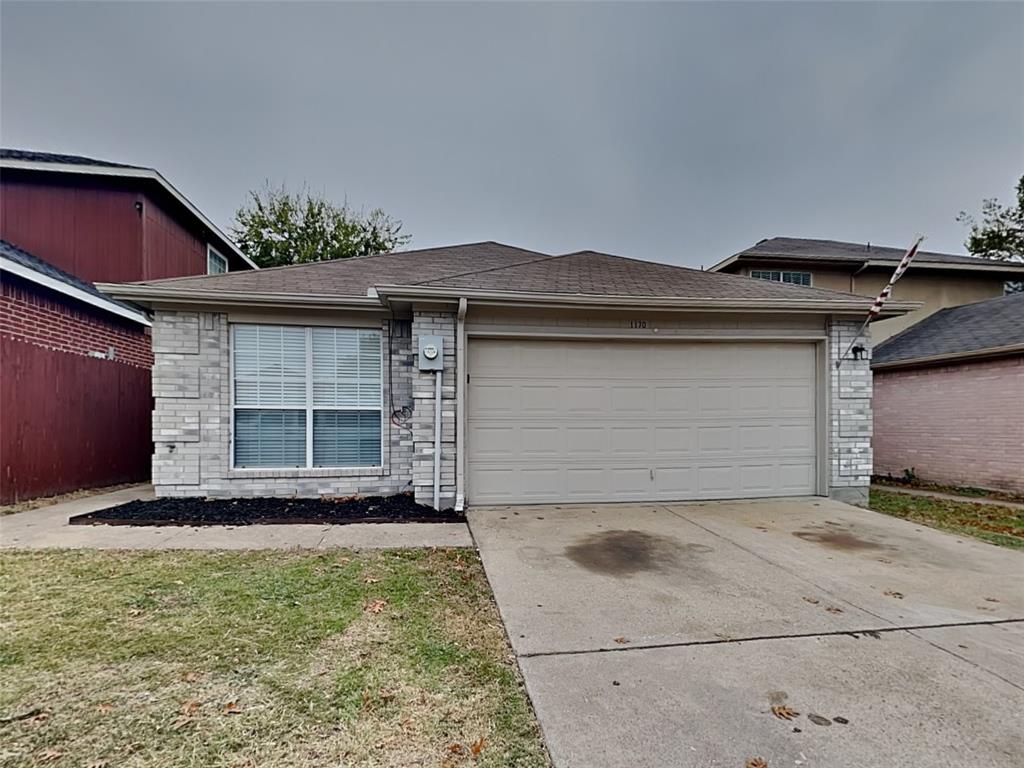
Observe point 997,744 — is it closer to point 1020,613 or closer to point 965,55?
point 1020,613

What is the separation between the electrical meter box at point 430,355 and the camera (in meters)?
5.97

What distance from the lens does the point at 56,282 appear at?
7.10 m

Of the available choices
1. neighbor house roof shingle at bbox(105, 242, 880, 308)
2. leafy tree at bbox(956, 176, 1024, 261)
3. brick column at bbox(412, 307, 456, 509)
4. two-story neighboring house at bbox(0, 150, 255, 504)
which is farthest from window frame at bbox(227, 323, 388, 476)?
leafy tree at bbox(956, 176, 1024, 261)

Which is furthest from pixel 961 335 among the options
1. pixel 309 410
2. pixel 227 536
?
pixel 227 536

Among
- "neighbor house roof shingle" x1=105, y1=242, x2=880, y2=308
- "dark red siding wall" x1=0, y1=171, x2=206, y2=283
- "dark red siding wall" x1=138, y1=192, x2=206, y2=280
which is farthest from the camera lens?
"dark red siding wall" x1=138, y1=192, x2=206, y2=280

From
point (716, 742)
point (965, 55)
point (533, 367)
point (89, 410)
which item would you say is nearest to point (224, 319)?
point (89, 410)

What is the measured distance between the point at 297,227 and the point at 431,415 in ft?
76.0

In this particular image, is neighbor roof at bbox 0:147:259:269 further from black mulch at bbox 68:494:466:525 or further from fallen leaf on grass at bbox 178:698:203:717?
fallen leaf on grass at bbox 178:698:203:717

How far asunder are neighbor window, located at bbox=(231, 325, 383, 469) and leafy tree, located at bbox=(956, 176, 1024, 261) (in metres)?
27.7

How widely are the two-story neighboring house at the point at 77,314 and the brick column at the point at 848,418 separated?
35.6 feet

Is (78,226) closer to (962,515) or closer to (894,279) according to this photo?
(894,279)

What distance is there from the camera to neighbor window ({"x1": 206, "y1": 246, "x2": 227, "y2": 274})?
12.9 m

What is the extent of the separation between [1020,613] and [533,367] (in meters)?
4.77

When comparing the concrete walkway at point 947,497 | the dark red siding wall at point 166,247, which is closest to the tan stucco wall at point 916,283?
the concrete walkway at point 947,497
